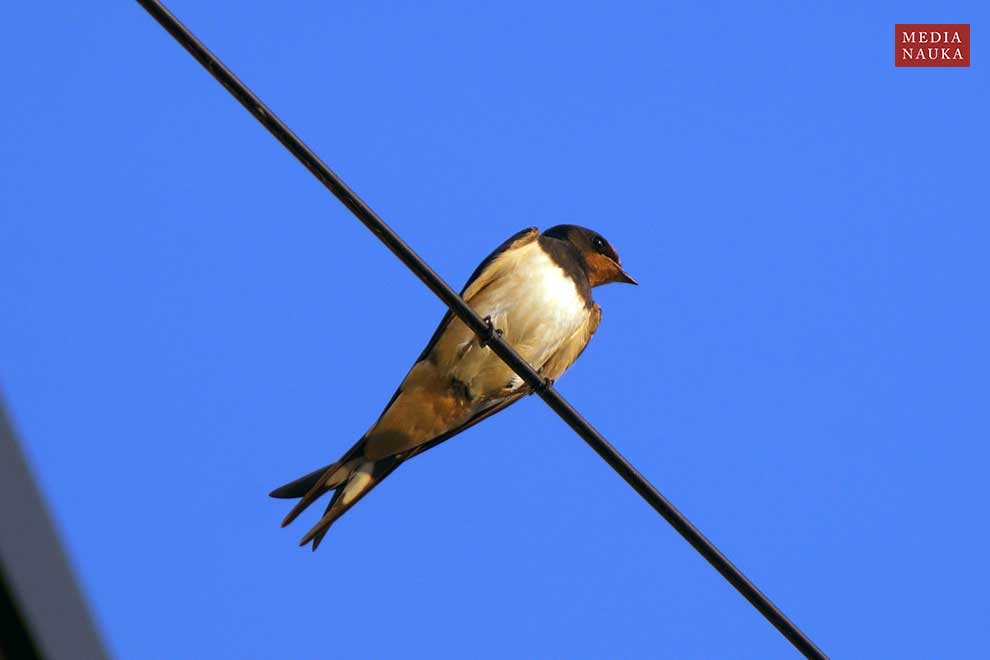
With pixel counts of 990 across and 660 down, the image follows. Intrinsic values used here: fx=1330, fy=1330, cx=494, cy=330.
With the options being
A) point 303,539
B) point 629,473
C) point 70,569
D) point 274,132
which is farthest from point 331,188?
point 303,539

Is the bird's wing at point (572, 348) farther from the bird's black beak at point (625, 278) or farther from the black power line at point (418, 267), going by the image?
the black power line at point (418, 267)

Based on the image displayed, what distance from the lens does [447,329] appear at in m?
5.76

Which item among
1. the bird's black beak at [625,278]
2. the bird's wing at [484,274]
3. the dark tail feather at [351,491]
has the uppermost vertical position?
the bird's wing at [484,274]

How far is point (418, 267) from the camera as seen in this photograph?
132 inches

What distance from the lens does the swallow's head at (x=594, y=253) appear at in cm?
682

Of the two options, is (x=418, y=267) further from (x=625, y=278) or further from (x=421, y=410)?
(x=625, y=278)

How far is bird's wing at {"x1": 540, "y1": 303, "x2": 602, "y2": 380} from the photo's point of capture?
5988mm

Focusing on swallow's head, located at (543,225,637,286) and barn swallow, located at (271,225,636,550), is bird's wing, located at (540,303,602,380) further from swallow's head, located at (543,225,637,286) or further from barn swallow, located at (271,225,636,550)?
swallow's head, located at (543,225,637,286)

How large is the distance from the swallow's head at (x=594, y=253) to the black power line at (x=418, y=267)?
133 inches

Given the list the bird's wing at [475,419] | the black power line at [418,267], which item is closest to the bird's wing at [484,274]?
the bird's wing at [475,419]

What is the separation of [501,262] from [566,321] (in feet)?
1.30

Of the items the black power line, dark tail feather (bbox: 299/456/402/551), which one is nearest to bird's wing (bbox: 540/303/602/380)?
dark tail feather (bbox: 299/456/402/551)

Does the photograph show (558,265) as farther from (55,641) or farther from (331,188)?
(55,641)

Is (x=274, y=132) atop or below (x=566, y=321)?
atop
